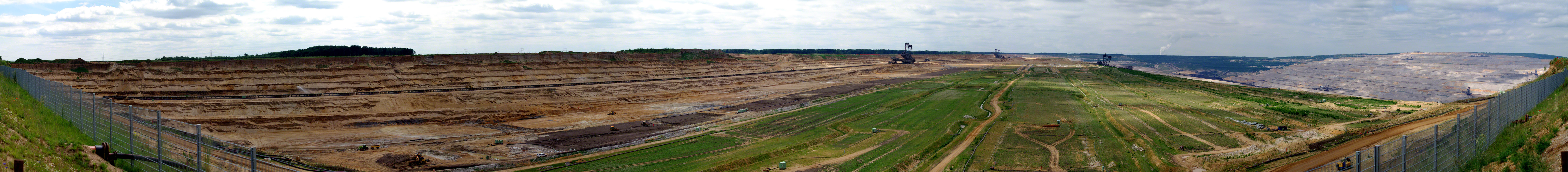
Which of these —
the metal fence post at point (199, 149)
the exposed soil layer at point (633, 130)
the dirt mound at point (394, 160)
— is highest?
the metal fence post at point (199, 149)

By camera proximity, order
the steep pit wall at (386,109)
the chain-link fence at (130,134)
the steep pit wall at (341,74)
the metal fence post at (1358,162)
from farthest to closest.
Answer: the steep pit wall at (341,74) < the steep pit wall at (386,109) < the chain-link fence at (130,134) < the metal fence post at (1358,162)

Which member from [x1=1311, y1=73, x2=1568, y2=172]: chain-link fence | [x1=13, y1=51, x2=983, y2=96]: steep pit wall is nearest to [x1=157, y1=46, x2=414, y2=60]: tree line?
[x1=13, y1=51, x2=983, y2=96]: steep pit wall

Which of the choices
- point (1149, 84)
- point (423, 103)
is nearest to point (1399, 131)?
point (1149, 84)

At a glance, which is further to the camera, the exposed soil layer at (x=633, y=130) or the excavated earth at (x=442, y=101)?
the excavated earth at (x=442, y=101)

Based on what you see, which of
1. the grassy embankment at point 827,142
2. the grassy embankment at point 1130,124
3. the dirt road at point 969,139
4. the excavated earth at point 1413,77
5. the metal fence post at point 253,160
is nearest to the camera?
the metal fence post at point 253,160

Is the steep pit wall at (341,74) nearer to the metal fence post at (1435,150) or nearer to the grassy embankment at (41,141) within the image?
the grassy embankment at (41,141)

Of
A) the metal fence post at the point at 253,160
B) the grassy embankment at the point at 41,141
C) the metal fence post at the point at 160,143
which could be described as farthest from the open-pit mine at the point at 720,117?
the metal fence post at the point at 253,160

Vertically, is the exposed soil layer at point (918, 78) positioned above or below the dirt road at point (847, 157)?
above

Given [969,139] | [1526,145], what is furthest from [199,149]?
[1526,145]
